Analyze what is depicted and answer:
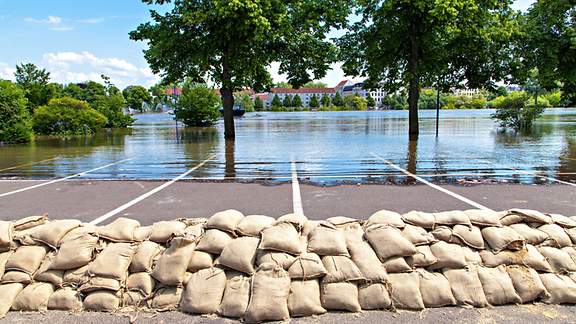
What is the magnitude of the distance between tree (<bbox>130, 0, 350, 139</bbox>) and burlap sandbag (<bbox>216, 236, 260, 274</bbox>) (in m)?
14.0

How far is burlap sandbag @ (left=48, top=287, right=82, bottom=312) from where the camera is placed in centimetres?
348

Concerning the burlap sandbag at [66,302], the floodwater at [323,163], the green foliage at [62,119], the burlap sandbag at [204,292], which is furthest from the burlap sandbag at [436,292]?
the green foliage at [62,119]

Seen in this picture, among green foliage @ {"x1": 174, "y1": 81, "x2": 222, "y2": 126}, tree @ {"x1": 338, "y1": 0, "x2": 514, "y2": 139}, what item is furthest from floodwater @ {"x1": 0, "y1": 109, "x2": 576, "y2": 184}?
green foliage @ {"x1": 174, "y1": 81, "x2": 222, "y2": 126}

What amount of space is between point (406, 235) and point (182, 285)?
6.58 feet

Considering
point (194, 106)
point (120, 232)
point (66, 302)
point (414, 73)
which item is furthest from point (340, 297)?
point (194, 106)

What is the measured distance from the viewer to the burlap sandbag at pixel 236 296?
3336 mm

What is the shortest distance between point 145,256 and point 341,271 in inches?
67.1

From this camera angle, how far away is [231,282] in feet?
11.5

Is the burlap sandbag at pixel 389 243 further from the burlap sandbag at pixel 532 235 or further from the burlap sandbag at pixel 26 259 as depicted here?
the burlap sandbag at pixel 26 259

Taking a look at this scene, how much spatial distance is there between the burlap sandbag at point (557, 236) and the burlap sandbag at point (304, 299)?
2.24 metres

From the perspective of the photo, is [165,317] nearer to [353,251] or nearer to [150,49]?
[353,251]

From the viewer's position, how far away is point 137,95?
4707 inches

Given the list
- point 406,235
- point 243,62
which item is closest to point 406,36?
point 243,62

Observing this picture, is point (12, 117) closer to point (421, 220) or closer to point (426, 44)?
point (426, 44)
